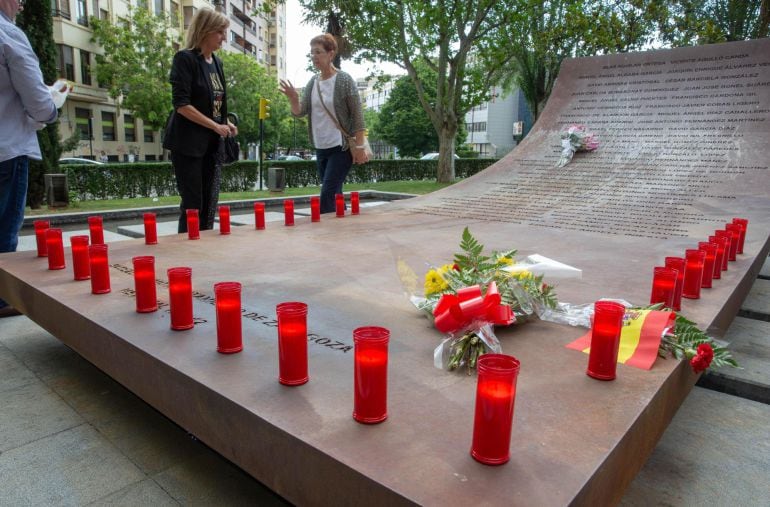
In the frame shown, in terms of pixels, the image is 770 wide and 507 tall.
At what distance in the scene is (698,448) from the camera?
8.09 ft

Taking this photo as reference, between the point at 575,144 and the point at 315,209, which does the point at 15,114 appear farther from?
the point at 575,144

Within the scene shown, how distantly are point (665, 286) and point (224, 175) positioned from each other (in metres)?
13.6

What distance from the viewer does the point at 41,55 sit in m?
9.98

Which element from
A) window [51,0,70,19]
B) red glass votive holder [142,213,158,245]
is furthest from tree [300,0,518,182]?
window [51,0,70,19]

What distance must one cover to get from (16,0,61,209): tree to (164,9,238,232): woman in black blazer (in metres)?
6.37

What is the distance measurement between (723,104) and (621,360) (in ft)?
22.1

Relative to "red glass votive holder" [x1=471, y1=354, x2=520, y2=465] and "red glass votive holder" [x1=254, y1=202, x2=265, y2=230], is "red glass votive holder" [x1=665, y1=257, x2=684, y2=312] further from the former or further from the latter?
"red glass votive holder" [x1=254, y1=202, x2=265, y2=230]

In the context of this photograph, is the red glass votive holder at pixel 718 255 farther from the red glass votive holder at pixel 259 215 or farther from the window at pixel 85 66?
the window at pixel 85 66

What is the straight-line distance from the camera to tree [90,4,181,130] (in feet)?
97.4

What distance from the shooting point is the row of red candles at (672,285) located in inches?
78.5

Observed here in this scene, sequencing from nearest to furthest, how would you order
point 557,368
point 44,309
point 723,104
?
1. point 557,368
2. point 44,309
3. point 723,104

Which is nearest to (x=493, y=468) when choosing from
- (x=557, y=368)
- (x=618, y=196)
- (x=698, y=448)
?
(x=557, y=368)

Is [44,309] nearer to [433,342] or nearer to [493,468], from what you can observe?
[433,342]

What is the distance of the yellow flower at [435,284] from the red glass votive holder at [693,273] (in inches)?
54.6
